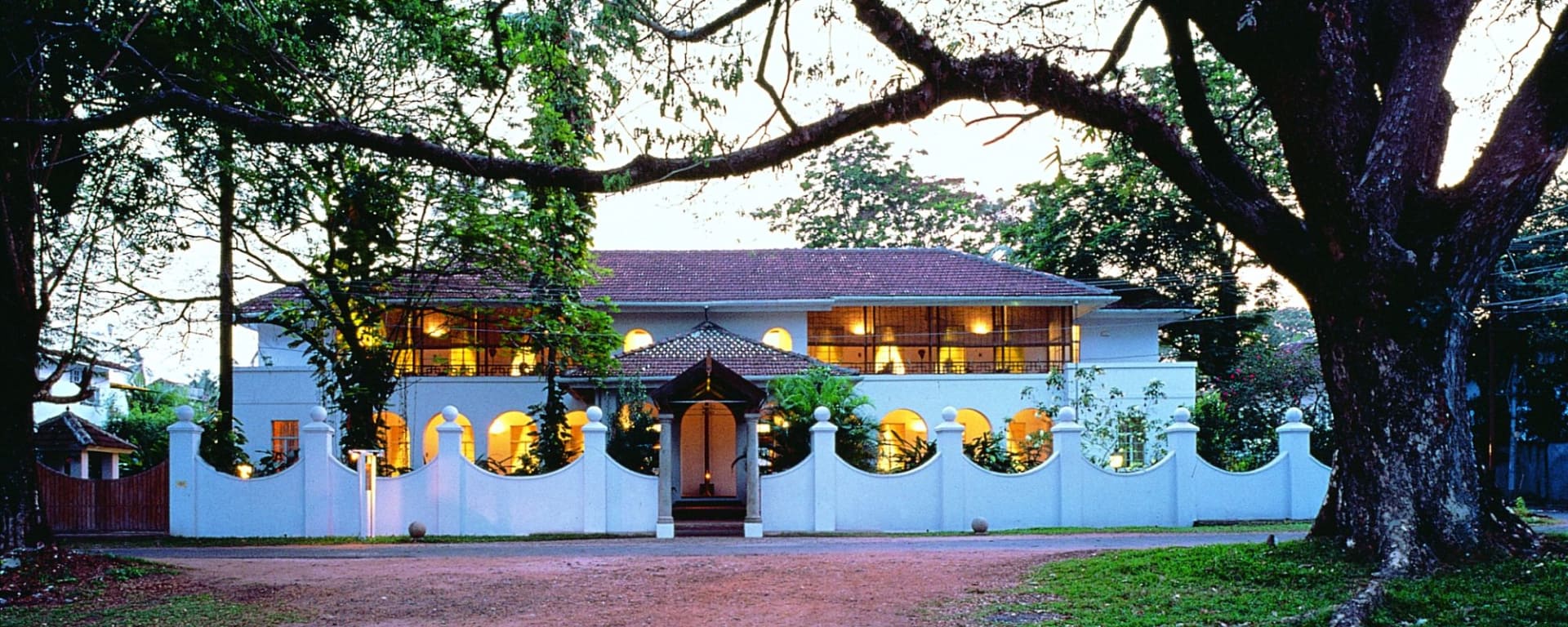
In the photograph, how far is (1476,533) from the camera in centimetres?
855

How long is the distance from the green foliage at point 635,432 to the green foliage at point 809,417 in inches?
80.3

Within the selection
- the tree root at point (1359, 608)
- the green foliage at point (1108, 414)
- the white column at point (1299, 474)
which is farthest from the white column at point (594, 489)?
the tree root at point (1359, 608)

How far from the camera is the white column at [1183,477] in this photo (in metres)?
17.3

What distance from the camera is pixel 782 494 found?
17094 mm

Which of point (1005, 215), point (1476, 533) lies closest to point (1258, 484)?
point (1476, 533)

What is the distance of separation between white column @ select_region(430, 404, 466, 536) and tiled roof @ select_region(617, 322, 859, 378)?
236 inches

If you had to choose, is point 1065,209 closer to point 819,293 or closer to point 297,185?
point 819,293

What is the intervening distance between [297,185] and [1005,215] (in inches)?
927

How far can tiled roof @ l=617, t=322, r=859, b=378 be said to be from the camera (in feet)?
75.9

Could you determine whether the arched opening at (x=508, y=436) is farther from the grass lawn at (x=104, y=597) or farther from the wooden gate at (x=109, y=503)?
the grass lawn at (x=104, y=597)

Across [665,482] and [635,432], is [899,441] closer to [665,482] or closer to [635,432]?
[635,432]

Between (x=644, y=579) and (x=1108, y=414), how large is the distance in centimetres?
1516

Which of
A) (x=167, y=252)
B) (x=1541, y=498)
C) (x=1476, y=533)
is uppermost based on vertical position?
(x=167, y=252)

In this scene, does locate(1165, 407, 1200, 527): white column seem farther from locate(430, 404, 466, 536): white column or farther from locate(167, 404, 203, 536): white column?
locate(167, 404, 203, 536): white column
